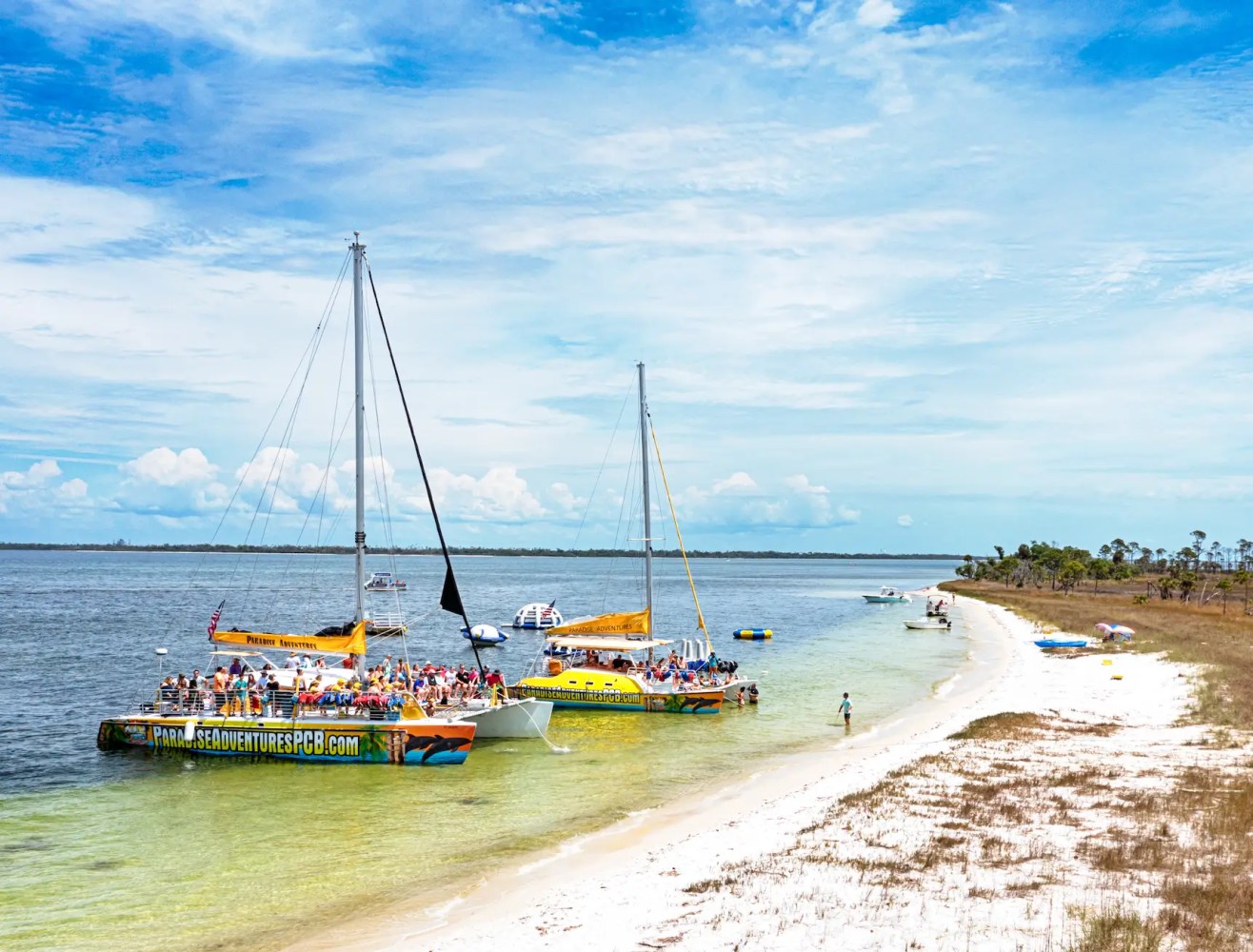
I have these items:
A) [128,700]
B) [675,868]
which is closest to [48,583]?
[128,700]

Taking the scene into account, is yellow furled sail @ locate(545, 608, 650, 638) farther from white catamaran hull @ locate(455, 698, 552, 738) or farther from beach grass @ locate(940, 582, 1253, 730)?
beach grass @ locate(940, 582, 1253, 730)

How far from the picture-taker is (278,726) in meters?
33.1

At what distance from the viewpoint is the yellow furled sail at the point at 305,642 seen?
34.5 meters

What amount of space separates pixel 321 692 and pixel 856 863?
2255 centimetres

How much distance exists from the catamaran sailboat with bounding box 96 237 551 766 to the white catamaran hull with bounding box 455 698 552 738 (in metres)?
0.05

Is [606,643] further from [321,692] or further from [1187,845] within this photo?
[1187,845]

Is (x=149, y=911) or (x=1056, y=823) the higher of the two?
(x=1056, y=823)

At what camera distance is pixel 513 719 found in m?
36.5

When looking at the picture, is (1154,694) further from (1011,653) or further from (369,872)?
(369,872)

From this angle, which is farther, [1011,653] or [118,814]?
[1011,653]

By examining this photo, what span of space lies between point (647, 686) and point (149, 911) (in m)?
27.8

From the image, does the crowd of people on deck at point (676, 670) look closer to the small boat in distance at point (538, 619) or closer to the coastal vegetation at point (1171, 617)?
the coastal vegetation at point (1171, 617)

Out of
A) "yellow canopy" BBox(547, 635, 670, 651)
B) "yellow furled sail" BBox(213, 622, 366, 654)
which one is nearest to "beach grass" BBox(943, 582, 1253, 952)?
"yellow canopy" BBox(547, 635, 670, 651)

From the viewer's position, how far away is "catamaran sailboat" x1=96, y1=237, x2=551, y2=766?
3259 cm
